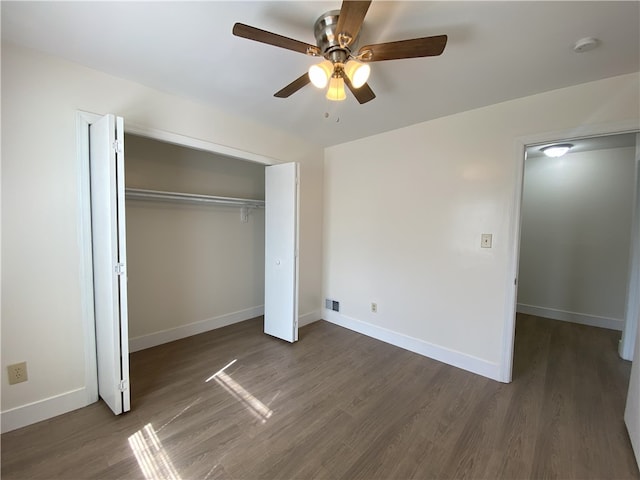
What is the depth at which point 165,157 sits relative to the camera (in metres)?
3.05

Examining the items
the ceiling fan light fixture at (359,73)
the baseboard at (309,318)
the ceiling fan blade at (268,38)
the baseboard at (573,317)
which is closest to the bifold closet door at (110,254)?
the ceiling fan blade at (268,38)

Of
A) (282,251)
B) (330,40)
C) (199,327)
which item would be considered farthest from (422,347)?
(330,40)

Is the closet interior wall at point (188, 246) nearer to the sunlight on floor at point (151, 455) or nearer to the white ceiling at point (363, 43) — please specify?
the white ceiling at point (363, 43)

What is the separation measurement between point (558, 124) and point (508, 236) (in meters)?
0.96

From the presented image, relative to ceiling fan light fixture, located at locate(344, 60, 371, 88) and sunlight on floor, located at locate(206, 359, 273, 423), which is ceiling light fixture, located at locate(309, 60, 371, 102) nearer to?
ceiling fan light fixture, located at locate(344, 60, 371, 88)

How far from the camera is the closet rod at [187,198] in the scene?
2652 mm

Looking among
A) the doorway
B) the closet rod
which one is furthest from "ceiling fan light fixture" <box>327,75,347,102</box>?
the doorway

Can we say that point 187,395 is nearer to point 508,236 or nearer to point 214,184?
point 214,184

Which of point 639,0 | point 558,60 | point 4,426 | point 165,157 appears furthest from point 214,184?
point 639,0

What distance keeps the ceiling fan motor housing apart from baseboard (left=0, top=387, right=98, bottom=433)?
9.46 feet

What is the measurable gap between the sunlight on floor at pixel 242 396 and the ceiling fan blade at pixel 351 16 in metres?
2.44

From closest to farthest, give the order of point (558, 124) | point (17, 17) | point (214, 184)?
1. point (17, 17)
2. point (558, 124)
3. point (214, 184)

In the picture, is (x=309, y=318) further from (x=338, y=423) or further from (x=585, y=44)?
(x=585, y=44)

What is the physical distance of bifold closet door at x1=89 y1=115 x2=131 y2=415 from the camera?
1.79 meters
